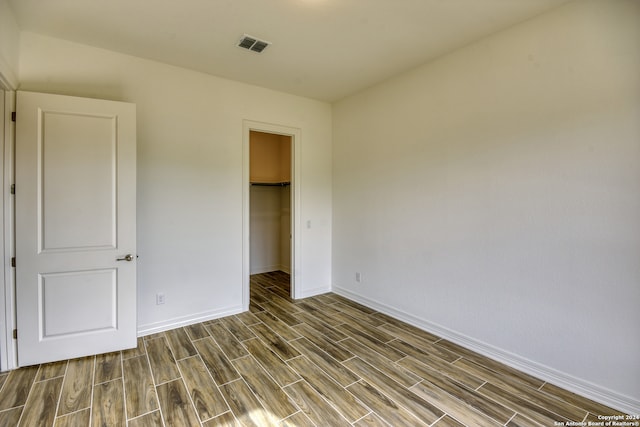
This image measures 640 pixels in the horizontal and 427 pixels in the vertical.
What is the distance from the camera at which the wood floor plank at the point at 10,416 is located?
183 cm

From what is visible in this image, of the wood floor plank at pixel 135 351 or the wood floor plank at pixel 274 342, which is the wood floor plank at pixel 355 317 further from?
the wood floor plank at pixel 135 351

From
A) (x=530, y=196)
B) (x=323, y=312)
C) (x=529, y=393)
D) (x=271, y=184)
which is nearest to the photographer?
(x=529, y=393)

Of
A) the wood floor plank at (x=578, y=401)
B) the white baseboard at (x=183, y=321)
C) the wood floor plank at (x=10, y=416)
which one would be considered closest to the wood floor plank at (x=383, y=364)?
the wood floor plank at (x=578, y=401)

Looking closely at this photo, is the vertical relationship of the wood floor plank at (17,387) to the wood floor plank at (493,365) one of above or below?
above

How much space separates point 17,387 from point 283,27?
3479 millimetres

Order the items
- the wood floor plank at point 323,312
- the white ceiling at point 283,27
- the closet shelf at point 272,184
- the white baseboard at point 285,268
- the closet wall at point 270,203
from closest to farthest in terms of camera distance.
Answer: the white ceiling at point 283,27, the wood floor plank at point 323,312, the closet shelf at point 272,184, the closet wall at point 270,203, the white baseboard at point 285,268

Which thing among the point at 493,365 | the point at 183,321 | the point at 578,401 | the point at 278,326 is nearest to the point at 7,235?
the point at 183,321

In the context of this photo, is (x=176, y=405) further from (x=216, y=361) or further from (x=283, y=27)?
(x=283, y=27)

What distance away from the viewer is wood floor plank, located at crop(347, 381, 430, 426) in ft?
6.21

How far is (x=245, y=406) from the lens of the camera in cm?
203

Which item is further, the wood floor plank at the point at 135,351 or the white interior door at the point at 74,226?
the wood floor plank at the point at 135,351


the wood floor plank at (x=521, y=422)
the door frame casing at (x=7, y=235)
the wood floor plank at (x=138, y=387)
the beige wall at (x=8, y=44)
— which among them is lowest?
the wood floor plank at (x=521, y=422)

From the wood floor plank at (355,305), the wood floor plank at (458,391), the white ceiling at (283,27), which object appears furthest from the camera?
the wood floor plank at (355,305)

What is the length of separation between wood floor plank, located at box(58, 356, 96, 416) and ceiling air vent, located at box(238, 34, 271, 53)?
3.10 meters
